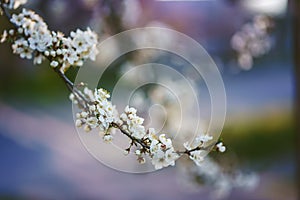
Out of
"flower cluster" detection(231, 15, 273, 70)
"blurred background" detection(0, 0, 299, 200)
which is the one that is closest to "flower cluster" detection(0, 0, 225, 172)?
"blurred background" detection(0, 0, 299, 200)

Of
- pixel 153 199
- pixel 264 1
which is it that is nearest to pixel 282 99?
pixel 264 1

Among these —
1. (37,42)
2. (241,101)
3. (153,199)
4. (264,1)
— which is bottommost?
(37,42)

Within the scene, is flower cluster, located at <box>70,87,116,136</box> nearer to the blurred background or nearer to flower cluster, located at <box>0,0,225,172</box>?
flower cluster, located at <box>0,0,225,172</box>

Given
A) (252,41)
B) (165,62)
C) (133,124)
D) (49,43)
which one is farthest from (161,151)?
(252,41)

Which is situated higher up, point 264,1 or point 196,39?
point 264,1

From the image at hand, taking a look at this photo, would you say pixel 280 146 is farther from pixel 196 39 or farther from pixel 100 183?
pixel 100 183

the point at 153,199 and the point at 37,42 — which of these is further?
the point at 153,199

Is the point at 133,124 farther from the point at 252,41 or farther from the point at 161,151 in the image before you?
the point at 252,41
